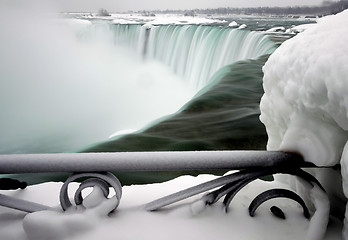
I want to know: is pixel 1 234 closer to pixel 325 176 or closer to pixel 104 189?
pixel 104 189

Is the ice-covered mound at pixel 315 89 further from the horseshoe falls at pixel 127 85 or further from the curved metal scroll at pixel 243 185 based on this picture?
the horseshoe falls at pixel 127 85

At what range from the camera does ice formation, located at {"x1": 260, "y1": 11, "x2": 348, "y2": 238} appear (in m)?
0.59

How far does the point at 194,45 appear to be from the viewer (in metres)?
6.79

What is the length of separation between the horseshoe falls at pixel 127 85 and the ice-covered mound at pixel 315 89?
124cm

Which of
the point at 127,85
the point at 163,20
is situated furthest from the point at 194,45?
the point at 127,85

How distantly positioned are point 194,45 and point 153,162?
20.7 feet

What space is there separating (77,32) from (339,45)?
28.6 ft

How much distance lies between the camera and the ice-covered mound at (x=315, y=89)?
0.59m

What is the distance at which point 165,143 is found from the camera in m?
2.12

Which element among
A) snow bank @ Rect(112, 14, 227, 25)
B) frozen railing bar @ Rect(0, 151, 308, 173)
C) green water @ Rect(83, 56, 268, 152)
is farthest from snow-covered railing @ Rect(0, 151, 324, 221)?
snow bank @ Rect(112, 14, 227, 25)

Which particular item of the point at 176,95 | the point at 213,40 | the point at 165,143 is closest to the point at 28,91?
the point at 176,95

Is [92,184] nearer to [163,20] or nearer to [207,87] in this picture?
[207,87]

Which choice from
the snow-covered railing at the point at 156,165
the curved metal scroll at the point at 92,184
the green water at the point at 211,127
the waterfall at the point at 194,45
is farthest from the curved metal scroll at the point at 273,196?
the waterfall at the point at 194,45

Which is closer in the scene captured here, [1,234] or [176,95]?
[1,234]
